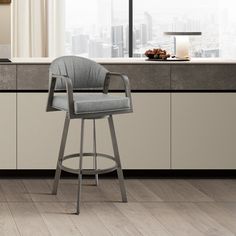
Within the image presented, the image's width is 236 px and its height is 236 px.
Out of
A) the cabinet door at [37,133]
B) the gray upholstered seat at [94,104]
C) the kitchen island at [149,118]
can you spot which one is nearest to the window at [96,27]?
the kitchen island at [149,118]

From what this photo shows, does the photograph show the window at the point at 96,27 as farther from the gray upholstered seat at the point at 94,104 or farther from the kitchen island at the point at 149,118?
the gray upholstered seat at the point at 94,104

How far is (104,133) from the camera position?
191 inches

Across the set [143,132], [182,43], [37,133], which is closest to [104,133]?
[143,132]

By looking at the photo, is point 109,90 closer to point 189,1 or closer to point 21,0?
point 21,0

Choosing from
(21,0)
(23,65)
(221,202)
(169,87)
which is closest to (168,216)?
(221,202)

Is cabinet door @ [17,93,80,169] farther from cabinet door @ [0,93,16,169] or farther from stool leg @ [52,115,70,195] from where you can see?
stool leg @ [52,115,70,195]

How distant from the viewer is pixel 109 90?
15.7 ft

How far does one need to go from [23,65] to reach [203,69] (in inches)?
48.3

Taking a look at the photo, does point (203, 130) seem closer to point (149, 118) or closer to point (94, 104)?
point (149, 118)

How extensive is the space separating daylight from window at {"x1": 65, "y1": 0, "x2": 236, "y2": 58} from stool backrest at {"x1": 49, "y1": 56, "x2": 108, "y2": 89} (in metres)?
2.81

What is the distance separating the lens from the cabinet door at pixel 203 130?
484 centimetres

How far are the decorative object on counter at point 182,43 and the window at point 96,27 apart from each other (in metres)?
2.24

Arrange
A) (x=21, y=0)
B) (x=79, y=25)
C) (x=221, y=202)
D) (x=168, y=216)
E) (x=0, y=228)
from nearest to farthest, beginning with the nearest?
(x=0, y=228) → (x=168, y=216) → (x=221, y=202) → (x=21, y=0) → (x=79, y=25)

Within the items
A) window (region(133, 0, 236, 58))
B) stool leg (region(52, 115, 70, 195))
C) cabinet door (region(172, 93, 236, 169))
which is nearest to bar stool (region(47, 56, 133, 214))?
stool leg (region(52, 115, 70, 195))
